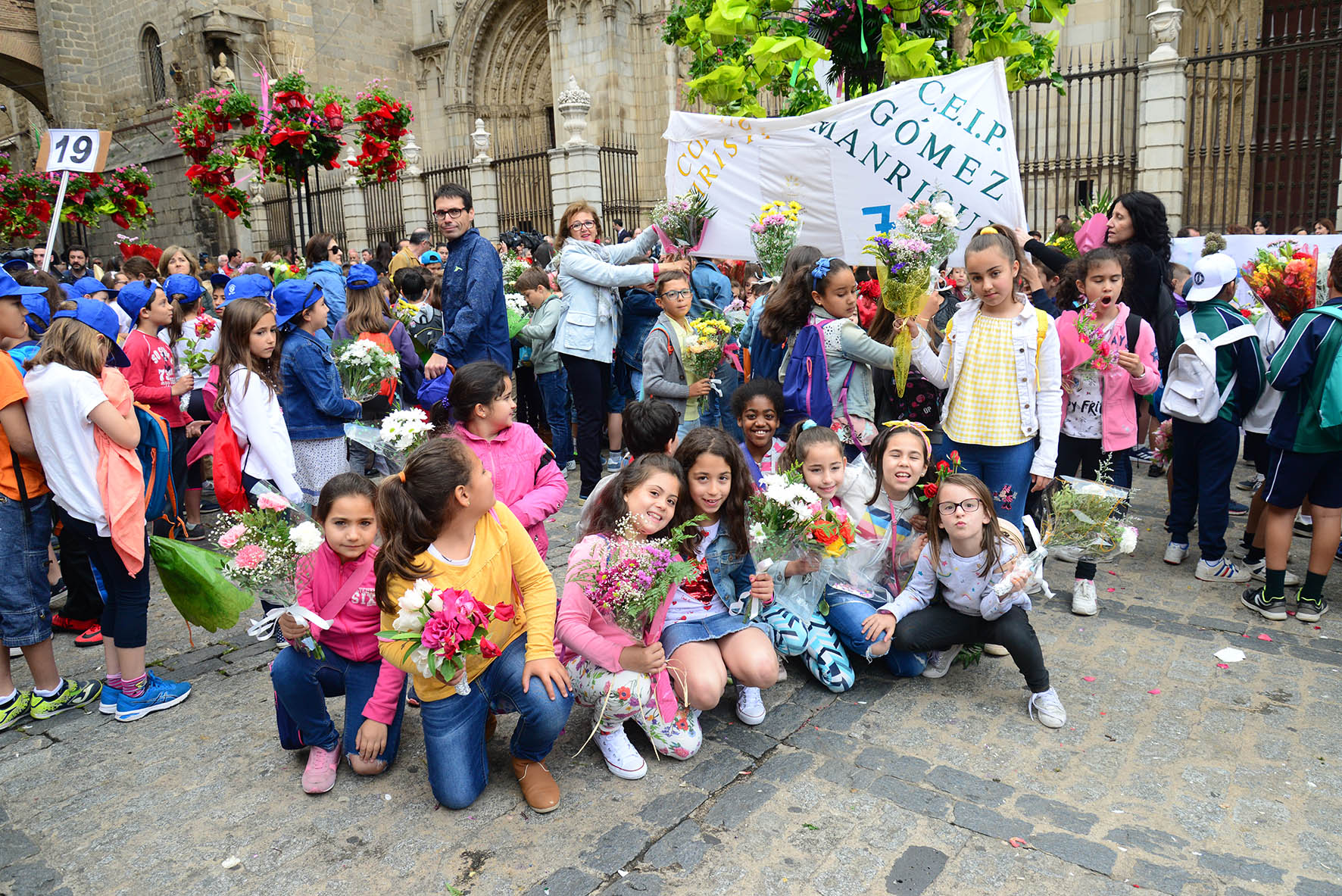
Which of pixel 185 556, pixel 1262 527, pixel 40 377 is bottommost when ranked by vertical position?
pixel 1262 527

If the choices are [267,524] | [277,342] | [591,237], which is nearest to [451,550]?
[267,524]

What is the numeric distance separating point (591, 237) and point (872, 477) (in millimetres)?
3501

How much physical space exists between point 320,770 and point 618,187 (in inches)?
608

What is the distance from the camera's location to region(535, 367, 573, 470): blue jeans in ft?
25.2

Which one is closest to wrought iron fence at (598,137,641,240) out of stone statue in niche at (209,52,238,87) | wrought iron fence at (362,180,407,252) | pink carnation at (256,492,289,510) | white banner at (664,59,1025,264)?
wrought iron fence at (362,180,407,252)

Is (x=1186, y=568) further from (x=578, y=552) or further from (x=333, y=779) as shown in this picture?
(x=333, y=779)

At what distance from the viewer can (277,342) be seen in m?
A: 4.51

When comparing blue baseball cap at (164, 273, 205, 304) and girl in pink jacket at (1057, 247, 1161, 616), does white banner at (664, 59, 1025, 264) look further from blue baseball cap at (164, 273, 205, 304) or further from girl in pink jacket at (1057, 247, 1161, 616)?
blue baseball cap at (164, 273, 205, 304)

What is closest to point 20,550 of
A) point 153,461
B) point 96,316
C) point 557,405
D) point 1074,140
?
point 153,461

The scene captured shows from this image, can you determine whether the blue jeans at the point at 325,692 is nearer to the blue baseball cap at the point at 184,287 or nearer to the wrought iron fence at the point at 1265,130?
the blue baseball cap at the point at 184,287

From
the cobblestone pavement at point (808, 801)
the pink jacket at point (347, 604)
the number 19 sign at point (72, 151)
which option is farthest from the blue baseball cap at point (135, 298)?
the pink jacket at point (347, 604)

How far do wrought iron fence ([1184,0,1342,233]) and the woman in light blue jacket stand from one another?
1000cm

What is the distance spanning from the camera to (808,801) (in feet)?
10.3

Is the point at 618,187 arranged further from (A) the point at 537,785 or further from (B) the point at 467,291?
(A) the point at 537,785
